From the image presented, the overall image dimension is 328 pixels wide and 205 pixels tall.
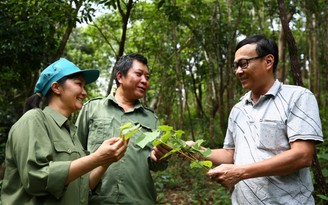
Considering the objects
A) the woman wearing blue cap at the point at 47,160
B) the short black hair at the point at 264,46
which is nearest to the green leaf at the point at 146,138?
the woman wearing blue cap at the point at 47,160

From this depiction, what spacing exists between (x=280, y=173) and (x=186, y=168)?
6.31 meters

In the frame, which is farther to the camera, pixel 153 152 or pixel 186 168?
pixel 186 168

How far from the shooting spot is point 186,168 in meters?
8.10

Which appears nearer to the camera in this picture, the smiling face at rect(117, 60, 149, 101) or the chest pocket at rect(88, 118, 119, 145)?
the chest pocket at rect(88, 118, 119, 145)

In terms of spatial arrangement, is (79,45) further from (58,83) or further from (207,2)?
(58,83)

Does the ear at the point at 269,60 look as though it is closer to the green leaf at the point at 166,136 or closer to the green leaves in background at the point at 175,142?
the green leaves in background at the point at 175,142

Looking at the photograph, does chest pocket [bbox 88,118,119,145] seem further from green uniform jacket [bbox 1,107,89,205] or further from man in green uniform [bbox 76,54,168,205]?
green uniform jacket [bbox 1,107,89,205]

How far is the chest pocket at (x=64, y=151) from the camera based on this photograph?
71.5 inches

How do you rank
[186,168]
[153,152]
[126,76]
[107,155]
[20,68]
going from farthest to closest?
[186,168] < [20,68] < [126,76] < [153,152] < [107,155]

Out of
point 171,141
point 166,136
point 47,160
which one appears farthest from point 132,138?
point 47,160

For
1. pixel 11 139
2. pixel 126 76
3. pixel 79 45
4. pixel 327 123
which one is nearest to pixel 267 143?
pixel 126 76

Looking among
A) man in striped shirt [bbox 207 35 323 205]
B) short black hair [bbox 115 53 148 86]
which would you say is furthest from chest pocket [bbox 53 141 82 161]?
short black hair [bbox 115 53 148 86]

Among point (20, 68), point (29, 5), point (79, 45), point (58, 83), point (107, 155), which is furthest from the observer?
point (79, 45)

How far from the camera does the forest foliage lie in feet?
17.9
